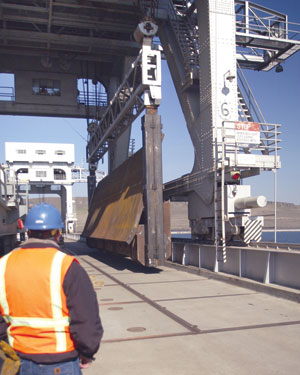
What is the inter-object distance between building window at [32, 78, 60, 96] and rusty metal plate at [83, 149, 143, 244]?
719 centimetres

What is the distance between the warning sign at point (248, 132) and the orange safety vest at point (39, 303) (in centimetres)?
1183

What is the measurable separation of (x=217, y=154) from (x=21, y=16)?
12713mm

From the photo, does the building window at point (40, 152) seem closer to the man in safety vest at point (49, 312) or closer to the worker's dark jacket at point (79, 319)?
the man in safety vest at point (49, 312)

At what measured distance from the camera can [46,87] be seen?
25562 mm

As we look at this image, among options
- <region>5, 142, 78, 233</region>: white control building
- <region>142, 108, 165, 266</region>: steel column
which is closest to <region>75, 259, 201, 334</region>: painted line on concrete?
<region>142, 108, 165, 266</region>: steel column

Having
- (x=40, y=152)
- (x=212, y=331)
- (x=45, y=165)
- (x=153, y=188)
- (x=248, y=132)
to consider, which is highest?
(x=40, y=152)

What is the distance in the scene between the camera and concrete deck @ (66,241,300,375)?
5.24 meters

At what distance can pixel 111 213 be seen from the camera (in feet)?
62.1

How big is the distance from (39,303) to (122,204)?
47.9 ft

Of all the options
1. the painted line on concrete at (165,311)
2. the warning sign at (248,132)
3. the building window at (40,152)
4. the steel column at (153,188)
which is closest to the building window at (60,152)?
the building window at (40,152)

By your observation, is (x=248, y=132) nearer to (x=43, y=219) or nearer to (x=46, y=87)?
(x=43, y=219)

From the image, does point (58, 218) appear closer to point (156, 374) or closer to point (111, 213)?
point (156, 374)

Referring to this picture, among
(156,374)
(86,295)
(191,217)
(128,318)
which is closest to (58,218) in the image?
(86,295)

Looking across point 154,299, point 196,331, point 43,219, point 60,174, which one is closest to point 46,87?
point 154,299
